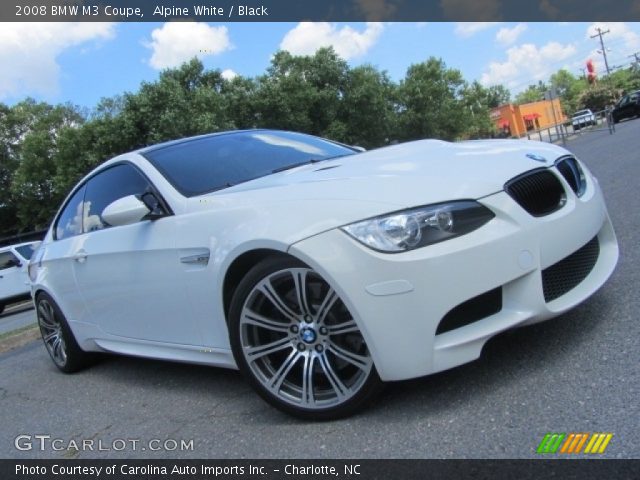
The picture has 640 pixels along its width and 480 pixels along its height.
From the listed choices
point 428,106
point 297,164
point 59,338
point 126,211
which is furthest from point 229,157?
point 428,106

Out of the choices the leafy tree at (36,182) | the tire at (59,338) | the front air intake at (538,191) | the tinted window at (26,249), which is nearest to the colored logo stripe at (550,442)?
the front air intake at (538,191)

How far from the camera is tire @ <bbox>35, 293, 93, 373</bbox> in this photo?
4508 millimetres

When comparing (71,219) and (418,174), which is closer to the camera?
(418,174)

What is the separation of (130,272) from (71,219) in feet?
4.60

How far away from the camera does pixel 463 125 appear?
5041cm

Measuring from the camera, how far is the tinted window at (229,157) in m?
3.34

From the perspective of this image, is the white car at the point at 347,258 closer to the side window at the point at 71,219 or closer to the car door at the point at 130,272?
the car door at the point at 130,272

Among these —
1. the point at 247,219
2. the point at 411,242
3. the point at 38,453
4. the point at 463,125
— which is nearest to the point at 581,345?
the point at 411,242

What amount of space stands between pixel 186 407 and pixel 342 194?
1610mm

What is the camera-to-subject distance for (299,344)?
8.77 ft

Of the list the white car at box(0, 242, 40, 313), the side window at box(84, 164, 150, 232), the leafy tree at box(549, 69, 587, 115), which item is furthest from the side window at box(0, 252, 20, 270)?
the leafy tree at box(549, 69, 587, 115)

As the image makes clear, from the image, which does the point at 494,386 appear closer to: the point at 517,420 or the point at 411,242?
the point at 517,420

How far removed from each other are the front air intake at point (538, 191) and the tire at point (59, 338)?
3.45 metres
